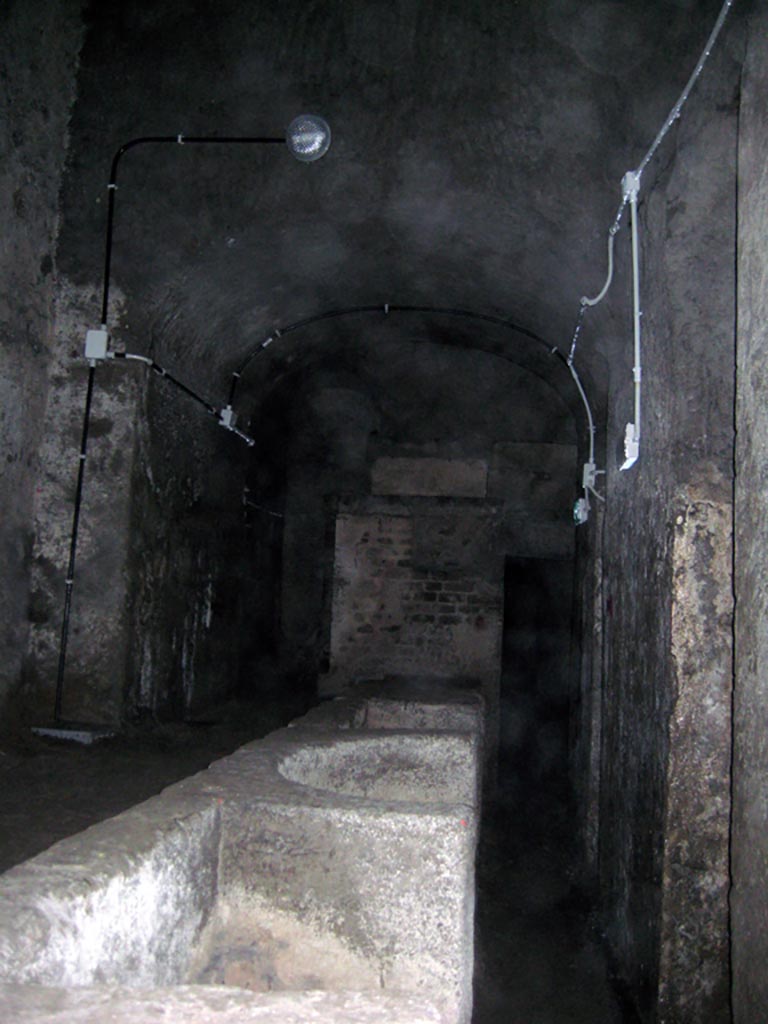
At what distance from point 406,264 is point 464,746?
384 cm

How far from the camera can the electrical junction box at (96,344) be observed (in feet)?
18.1

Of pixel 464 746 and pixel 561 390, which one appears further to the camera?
pixel 561 390

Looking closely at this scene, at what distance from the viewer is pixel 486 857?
627cm

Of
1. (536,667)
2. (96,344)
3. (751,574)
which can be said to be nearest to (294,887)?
(751,574)

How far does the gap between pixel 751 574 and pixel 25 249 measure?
15.0 ft

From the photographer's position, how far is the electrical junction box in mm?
5504

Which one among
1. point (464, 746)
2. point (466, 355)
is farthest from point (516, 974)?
point (466, 355)

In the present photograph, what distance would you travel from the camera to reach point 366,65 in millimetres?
4824

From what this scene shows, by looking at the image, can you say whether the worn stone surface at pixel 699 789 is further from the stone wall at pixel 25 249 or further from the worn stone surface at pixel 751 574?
the stone wall at pixel 25 249

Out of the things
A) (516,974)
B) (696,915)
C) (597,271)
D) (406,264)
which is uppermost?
(406,264)

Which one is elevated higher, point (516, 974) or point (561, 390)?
point (561, 390)

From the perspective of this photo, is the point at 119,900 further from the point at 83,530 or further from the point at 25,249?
the point at 25,249

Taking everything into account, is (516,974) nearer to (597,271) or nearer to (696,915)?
(696,915)

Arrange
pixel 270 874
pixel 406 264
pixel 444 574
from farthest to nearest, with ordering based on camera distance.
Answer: pixel 444 574 < pixel 406 264 < pixel 270 874
